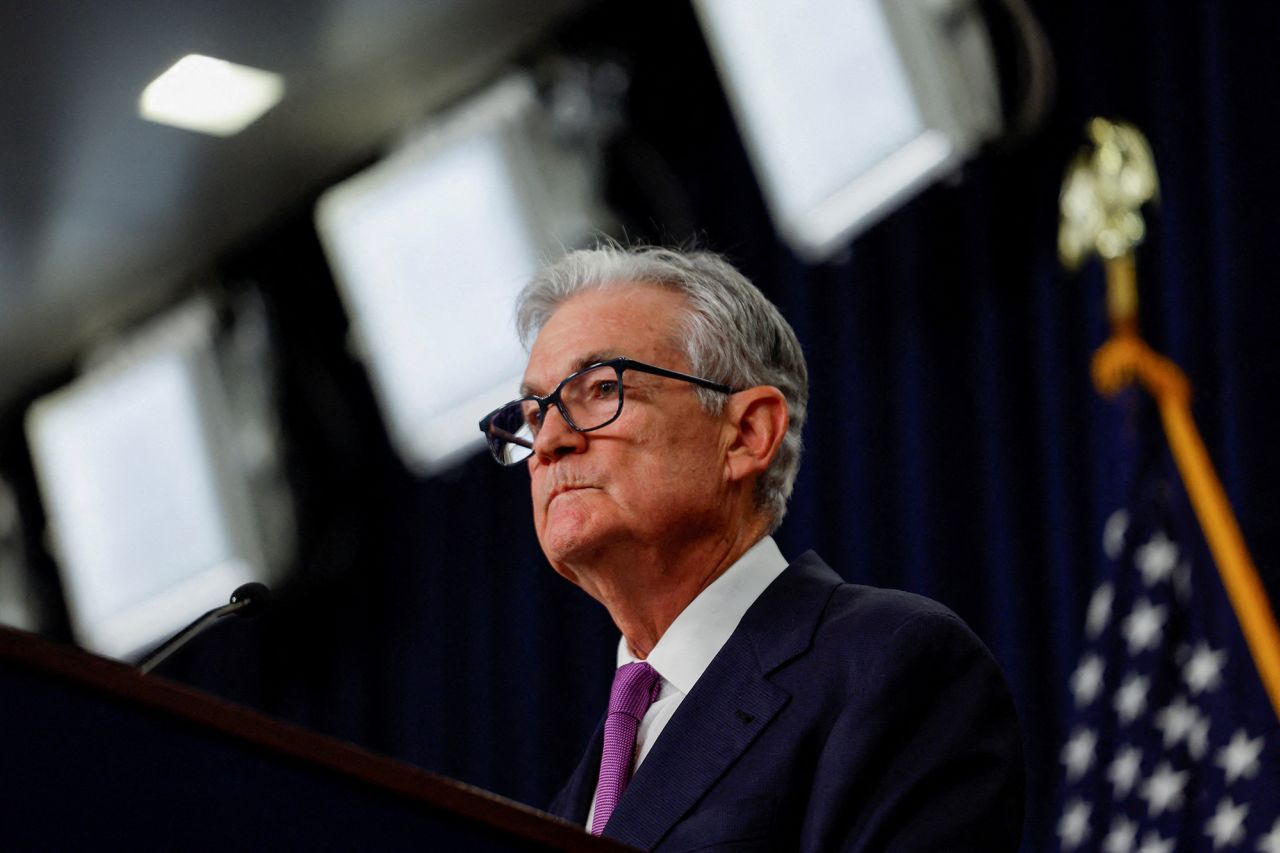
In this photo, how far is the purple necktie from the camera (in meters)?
1.76

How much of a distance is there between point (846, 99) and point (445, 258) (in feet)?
6.27

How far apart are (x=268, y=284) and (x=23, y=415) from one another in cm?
166

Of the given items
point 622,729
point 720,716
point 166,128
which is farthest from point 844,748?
point 166,128

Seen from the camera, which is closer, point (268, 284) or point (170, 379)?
point (268, 284)

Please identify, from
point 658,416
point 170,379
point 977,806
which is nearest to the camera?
point 977,806

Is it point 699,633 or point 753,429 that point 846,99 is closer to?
point 753,429

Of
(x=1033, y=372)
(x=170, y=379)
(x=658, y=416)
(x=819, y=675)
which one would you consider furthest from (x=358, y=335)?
(x=819, y=675)

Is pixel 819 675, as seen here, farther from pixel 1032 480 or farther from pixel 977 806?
pixel 1032 480

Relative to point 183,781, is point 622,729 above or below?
below

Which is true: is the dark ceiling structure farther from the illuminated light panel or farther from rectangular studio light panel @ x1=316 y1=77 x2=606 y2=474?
rectangular studio light panel @ x1=316 y1=77 x2=606 y2=474

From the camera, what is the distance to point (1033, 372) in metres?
4.05

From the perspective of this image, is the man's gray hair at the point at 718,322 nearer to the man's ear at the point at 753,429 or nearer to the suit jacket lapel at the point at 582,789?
the man's ear at the point at 753,429

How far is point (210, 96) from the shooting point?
5645 mm

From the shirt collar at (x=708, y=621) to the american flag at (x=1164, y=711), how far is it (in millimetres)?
1655
